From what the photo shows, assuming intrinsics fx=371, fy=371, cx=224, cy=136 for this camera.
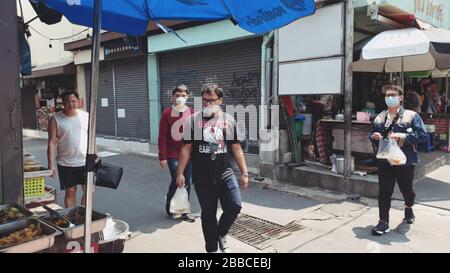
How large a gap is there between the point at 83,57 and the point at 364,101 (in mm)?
9892

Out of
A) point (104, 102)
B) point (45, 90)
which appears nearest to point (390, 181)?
point (104, 102)

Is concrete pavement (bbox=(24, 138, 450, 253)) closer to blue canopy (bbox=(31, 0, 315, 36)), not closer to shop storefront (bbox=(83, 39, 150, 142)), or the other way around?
blue canopy (bbox=(31, 0, 315, 36))

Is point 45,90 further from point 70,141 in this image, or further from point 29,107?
point 70,141

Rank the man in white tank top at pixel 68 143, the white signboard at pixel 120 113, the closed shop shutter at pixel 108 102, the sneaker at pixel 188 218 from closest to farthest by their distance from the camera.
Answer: the man in white tank top at pixel 68 143 → the sneaker at pixel 188 218 → the white signboard at pixel 120 113 → the closed shop shutter at pixel 108 102

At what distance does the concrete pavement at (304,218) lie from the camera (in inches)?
173

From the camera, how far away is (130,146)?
40.0ft

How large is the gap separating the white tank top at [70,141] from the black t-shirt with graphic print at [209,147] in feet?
5.08

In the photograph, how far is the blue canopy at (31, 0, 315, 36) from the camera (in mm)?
3818

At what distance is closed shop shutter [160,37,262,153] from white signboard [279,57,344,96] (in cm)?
129

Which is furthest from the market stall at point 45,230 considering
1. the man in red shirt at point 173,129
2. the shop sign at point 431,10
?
the shop sign at point 431,10

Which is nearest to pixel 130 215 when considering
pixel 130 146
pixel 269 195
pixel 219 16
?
pixel 269 195

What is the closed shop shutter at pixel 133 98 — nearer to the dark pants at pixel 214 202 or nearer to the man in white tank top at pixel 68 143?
the man in white tank top at pixel 68 143
